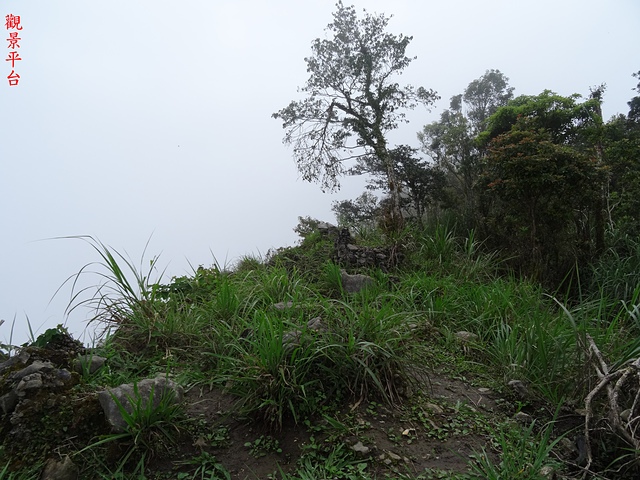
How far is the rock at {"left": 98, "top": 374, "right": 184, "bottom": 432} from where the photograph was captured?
1.60 metres

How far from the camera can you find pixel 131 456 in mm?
1603

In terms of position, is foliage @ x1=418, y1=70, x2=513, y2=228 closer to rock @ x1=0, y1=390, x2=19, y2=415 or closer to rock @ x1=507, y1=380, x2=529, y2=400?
rock @ x1=507, y1=380, x2=529, y2=400

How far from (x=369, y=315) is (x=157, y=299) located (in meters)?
1.69

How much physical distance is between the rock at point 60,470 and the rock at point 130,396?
0.19 metres

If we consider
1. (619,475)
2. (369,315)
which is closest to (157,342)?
(369,315)

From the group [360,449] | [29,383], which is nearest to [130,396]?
[29,383]

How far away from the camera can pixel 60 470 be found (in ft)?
5.01

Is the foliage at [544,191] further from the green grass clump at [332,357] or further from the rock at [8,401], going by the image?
the rock at [8,401]

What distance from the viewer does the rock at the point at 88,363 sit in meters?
2.08

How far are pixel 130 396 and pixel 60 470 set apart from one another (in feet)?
1.12

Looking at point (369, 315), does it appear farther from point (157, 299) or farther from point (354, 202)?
point (354, 202)

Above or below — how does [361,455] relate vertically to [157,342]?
below

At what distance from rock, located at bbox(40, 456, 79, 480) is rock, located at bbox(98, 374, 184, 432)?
19 cm

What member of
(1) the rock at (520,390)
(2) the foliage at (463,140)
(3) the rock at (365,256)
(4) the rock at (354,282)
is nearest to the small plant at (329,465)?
(1) the rock at (520,390)
